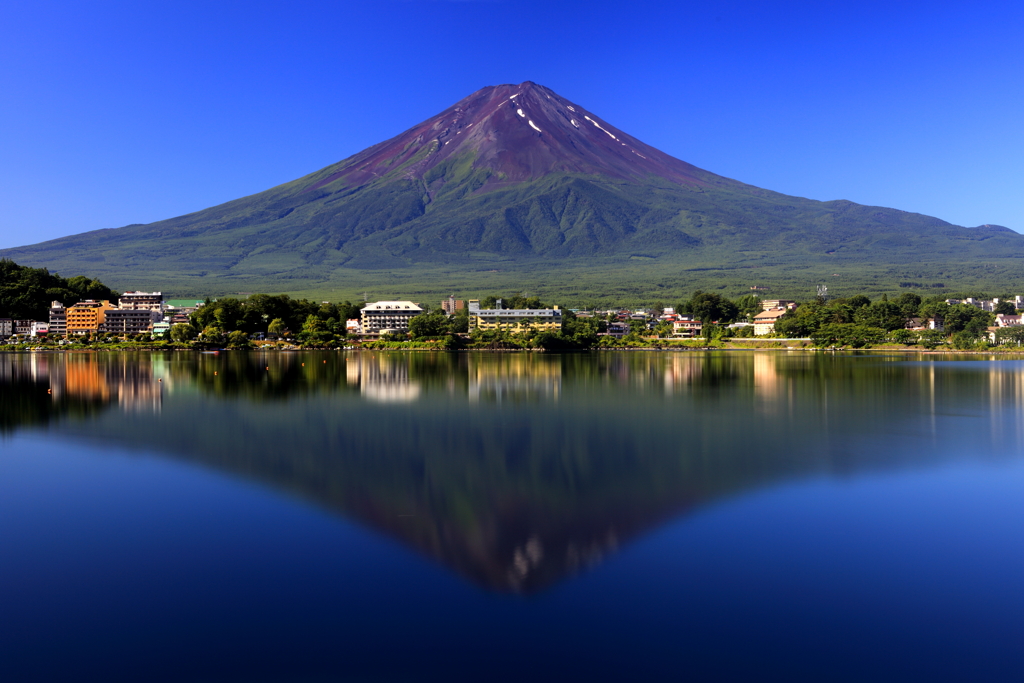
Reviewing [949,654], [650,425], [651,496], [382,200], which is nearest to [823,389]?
[650,425]

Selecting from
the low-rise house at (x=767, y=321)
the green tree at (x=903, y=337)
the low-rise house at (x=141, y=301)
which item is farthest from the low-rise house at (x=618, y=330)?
the low-rise house at (x=141, y=301)

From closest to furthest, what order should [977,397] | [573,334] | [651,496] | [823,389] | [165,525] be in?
1. [165,525]
2. [651,496]
3. [977,397]
4. [823,389]
5. [573,334]

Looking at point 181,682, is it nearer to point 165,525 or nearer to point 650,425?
point 165,525

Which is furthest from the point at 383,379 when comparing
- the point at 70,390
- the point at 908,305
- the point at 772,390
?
the point at 908,305

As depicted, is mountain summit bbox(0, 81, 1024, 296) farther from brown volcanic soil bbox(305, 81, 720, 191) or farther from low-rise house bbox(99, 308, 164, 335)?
low-rise house bbox(99, 308, 164, 335)

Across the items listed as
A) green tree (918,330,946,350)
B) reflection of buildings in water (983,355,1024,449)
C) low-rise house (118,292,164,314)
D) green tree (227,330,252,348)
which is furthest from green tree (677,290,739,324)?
low-rise house (118,292,164,314)

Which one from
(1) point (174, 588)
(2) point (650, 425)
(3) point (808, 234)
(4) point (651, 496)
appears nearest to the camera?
(1) point (174, 588)

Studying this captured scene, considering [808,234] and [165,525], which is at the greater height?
[808,234]
